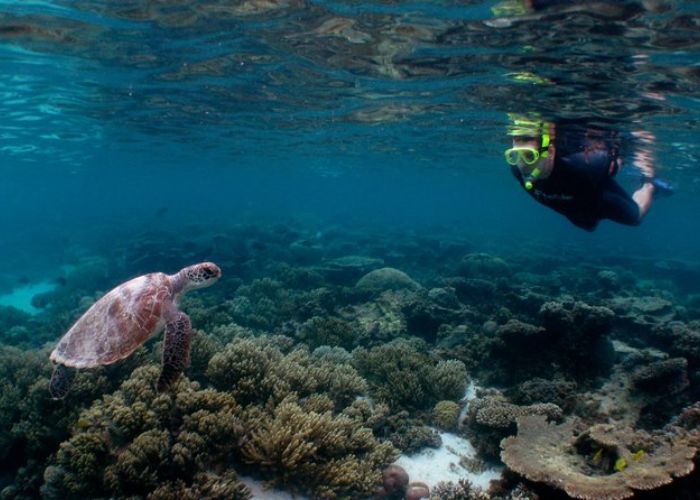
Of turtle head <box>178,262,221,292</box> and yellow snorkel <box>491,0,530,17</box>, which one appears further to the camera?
yellow snorkel <box>491,0,530,17</box>

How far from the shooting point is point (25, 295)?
29.2m

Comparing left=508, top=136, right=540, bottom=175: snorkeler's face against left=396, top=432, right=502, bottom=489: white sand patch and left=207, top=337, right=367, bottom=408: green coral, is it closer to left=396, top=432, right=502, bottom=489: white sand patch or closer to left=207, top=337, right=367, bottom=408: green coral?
left=396, top=432, right=502, bottom=489: white sand patch

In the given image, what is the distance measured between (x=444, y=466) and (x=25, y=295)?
107 feet

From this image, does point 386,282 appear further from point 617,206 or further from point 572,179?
point 572,179

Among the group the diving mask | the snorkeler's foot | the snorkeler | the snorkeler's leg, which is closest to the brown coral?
the snorkeler

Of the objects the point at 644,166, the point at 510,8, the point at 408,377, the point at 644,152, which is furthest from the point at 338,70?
the point at 644,166

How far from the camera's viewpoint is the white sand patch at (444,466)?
623 centimetres

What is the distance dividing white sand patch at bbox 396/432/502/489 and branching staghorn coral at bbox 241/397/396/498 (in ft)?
3.00

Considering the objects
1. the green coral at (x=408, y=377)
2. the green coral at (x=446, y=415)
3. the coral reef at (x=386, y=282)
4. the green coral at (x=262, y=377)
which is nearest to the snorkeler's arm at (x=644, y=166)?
the green coral at (x=408, y=377)

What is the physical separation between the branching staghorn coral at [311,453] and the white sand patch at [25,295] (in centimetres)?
2663

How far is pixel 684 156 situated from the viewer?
25641 millimetres

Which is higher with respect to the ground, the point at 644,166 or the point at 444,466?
the point at 644,166

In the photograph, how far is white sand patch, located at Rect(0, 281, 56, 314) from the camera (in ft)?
87.8

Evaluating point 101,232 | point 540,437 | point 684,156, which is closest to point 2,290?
point 101,232
